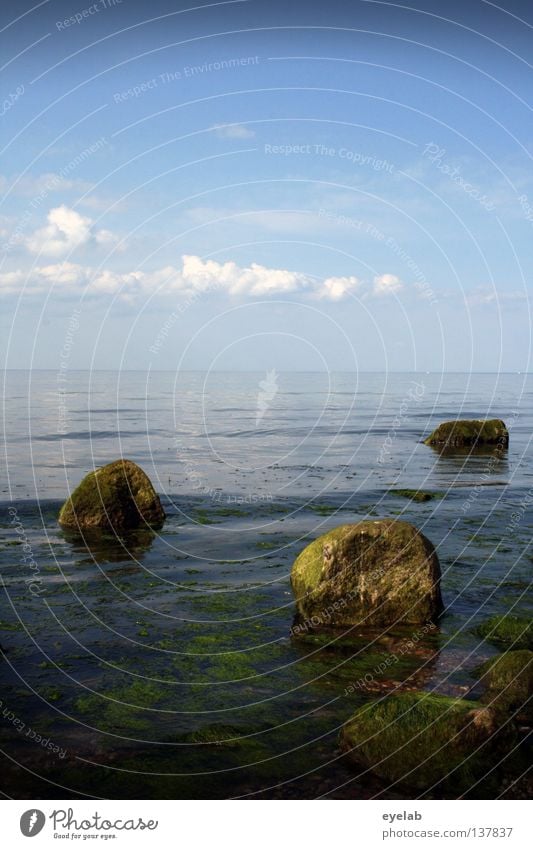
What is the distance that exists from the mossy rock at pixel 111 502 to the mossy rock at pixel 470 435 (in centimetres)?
2431

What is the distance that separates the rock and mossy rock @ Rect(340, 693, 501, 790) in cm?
420

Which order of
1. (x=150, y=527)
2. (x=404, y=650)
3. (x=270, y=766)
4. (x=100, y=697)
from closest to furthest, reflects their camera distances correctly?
(x=270, y=766)
(x=100, y=697)
(x=404, y=650)
(x=150, y=527)

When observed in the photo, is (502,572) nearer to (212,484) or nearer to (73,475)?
(212,484)

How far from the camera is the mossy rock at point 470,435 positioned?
40.4m

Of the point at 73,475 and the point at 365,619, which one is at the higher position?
the point at 73,475

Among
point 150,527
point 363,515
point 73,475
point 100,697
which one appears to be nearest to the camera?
point 100,697

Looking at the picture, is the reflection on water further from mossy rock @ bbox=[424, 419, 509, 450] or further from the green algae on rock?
mossy rock @ bbox=[424, 419, 509, 450]

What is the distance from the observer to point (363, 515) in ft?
69.9

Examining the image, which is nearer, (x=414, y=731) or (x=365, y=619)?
(x=414, y=731)

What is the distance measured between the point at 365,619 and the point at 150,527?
918 centimetres

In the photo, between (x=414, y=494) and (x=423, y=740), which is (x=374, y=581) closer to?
(x=423, y=740)

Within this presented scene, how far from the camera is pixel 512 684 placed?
8984 mm

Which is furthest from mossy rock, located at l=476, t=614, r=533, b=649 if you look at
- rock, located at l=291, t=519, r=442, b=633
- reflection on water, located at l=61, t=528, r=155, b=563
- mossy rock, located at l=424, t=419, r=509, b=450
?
mossy rock, located at l=424, t=419, r=509, b=450
